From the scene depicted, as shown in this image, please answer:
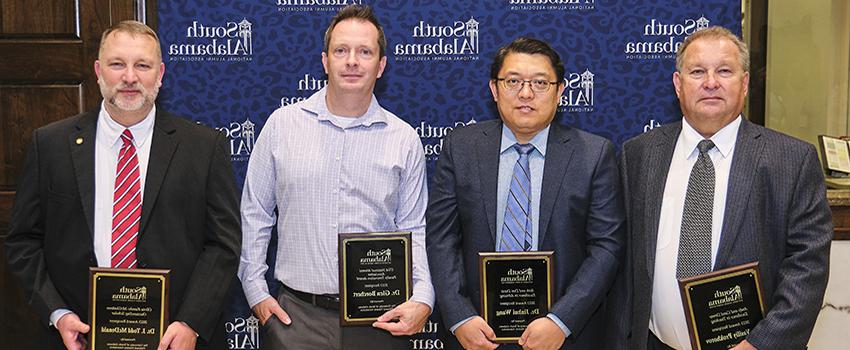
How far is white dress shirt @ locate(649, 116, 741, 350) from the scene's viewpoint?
2617 millimetres

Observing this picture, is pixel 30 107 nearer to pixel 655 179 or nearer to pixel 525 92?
pixel 525 92

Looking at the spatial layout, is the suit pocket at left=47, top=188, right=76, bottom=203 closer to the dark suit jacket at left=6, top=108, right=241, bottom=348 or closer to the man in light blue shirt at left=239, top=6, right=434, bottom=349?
the dark suit jacket at left=6, top=108, right=241, bottom=348

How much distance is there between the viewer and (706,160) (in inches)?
105

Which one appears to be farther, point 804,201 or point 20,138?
point 20,138

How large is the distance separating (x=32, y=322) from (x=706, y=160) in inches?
121

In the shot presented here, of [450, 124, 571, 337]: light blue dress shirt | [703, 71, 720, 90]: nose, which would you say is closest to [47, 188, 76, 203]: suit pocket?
[450, 124, 571, 337]: light blue dress shirt

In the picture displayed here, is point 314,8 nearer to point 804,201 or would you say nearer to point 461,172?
point 461,172

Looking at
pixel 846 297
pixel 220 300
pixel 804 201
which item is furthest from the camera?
pixel 846 297

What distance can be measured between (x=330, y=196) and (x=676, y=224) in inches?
44.4

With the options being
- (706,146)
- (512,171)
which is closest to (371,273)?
(512,171)

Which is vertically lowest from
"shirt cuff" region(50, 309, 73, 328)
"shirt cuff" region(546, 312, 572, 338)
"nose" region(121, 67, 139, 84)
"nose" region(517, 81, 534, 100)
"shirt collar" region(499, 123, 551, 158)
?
"shirt cuff" region(546, 312, 572, 338)

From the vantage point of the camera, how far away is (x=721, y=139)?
268cm

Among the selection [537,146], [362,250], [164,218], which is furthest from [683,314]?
[164,218]

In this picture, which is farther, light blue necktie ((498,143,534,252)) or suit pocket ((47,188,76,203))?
light blue necktie ((498,143,534,252))
